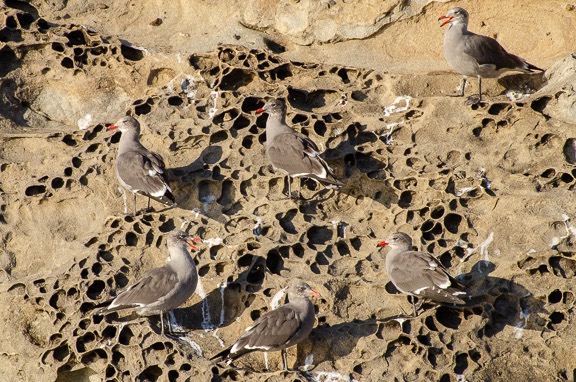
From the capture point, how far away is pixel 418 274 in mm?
11164

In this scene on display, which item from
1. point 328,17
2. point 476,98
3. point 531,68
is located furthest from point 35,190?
point 531,68

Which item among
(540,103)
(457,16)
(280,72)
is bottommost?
(280,72)

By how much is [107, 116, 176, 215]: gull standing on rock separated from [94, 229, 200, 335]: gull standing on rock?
91 centimetres

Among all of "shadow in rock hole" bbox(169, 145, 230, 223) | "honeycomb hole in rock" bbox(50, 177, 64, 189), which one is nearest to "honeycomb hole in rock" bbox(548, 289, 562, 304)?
"shadow in rock hole" bbox(169, 145, 230, 223)

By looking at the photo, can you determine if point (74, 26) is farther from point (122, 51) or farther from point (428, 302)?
point (428, 302)

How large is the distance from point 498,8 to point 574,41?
1.14 meters

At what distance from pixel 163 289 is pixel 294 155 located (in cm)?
230

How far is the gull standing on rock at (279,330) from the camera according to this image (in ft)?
35.2

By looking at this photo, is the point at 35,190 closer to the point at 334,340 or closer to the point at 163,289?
the point at 163,289

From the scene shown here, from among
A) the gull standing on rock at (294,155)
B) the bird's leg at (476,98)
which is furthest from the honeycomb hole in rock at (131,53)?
the bird's leg at (476,98)

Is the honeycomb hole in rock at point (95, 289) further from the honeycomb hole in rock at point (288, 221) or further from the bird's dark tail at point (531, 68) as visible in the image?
the bird's dark tail at point (531, 68)

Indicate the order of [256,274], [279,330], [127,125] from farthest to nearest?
[127,125]
[256,274]
[279,330]

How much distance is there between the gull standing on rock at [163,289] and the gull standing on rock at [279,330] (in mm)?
826

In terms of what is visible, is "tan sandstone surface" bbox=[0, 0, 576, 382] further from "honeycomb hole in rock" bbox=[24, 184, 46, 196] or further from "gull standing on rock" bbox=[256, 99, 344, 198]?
"gull standing on rock" bbox=[256, 99, 344, 198]
